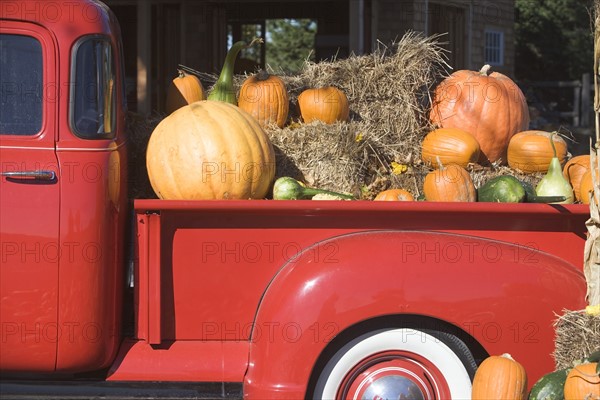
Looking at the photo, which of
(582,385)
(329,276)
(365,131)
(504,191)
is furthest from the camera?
(365,131)

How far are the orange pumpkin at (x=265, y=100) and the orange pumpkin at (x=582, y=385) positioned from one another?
2307mm

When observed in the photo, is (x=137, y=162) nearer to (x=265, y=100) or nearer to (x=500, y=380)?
(x=265, y=100)

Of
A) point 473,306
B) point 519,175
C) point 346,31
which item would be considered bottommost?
point 473,306

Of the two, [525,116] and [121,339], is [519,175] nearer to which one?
[525,116]

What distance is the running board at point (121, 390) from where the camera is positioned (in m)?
3.73

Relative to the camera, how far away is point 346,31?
770 inches

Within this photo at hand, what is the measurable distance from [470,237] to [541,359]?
66 cm

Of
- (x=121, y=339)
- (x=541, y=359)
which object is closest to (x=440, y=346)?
(x=541, y=359)

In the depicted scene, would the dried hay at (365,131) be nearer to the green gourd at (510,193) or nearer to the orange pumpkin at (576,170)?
the orange pumpkin at (576,170)

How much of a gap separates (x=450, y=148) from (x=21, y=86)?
2398 millimetres

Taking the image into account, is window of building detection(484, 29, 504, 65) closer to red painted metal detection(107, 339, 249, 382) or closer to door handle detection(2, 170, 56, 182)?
red painted metal detection(107, 339, 249, 382)

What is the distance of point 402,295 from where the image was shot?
3.63 meters

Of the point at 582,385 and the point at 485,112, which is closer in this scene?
the point at 582,385


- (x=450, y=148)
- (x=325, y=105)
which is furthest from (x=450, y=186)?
(x=325, y=105)
